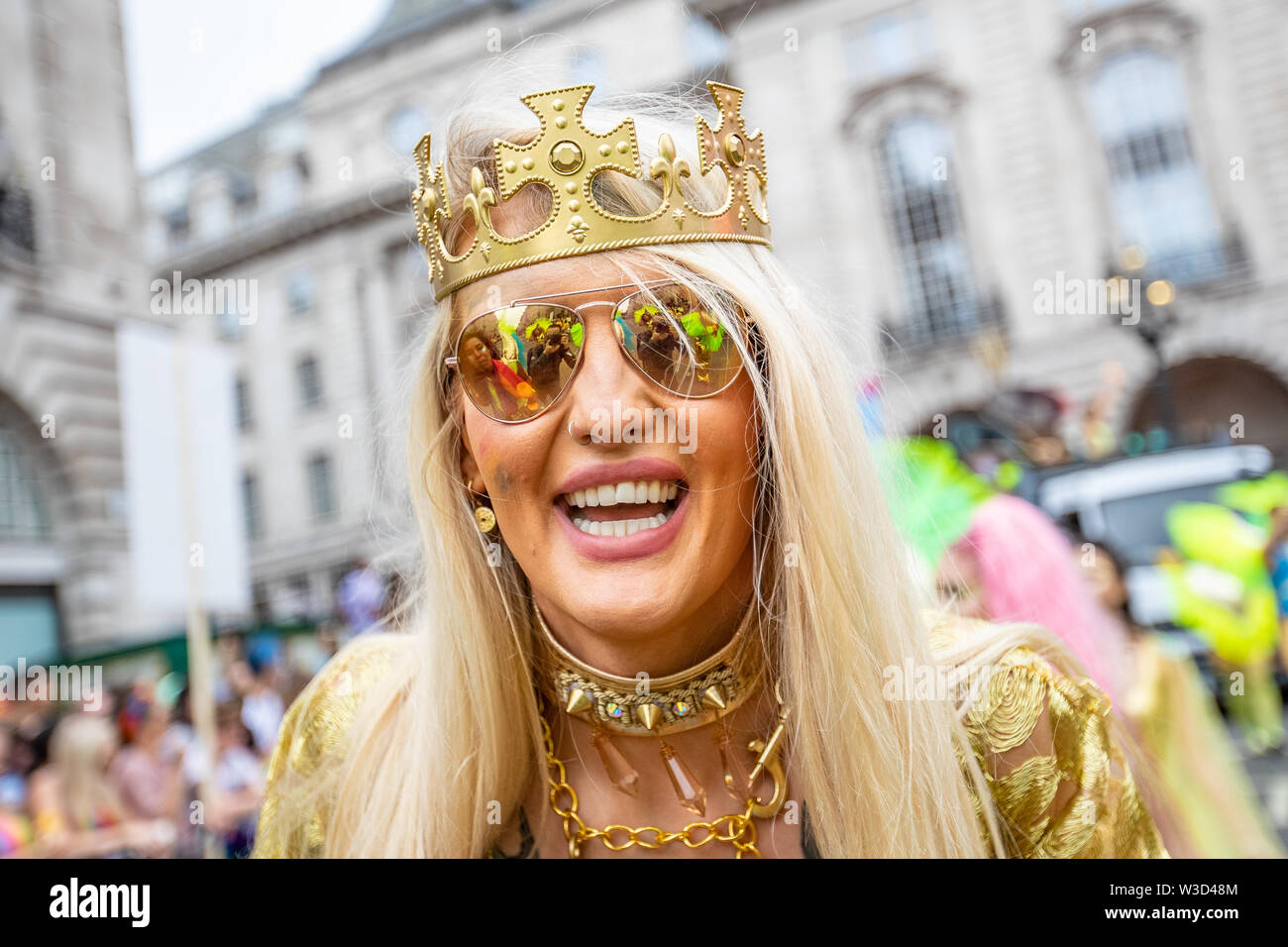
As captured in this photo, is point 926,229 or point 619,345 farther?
point 926,229

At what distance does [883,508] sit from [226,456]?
425 centimetres

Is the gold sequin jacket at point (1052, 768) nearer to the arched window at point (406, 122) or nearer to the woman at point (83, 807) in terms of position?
the woman at point (83, 807)

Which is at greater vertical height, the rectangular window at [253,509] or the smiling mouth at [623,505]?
the rectangular window at [253,509]

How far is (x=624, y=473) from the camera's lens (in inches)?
45.2

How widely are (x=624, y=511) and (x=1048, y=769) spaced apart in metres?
0.63

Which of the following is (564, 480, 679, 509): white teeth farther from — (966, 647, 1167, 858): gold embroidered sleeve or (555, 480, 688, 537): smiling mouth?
(966, 647, 1167, 858): gold embroidered sleeve

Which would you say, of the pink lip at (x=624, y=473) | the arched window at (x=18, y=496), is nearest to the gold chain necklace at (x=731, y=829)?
the pink lip at (x=624, y=473)

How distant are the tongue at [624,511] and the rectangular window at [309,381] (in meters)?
19.5

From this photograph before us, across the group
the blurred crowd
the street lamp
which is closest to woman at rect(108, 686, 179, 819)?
the blurred crowd

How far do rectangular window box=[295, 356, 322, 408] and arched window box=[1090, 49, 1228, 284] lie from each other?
14885 mm

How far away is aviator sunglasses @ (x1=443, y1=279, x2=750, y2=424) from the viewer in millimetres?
1162

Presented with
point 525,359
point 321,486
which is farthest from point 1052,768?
point 321,486

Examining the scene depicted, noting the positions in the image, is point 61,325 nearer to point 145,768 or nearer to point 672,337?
point 145,768

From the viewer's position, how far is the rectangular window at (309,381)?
773 inches
